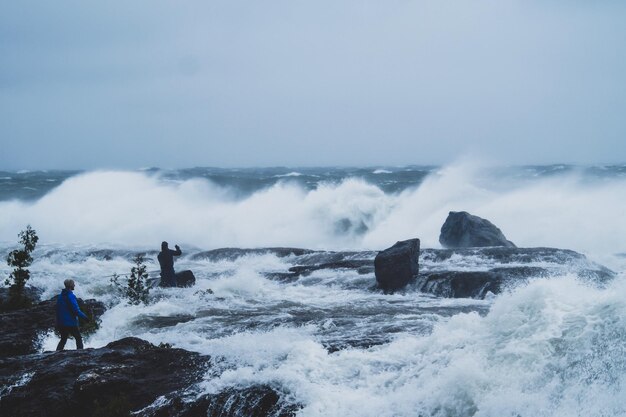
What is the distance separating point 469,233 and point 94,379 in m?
19.9

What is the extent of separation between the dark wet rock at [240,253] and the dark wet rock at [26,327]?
12.5 metres

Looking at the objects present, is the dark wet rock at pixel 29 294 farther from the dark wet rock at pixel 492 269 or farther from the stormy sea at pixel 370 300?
the dark wet rock at pixel 492 269

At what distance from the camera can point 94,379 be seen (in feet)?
25.8

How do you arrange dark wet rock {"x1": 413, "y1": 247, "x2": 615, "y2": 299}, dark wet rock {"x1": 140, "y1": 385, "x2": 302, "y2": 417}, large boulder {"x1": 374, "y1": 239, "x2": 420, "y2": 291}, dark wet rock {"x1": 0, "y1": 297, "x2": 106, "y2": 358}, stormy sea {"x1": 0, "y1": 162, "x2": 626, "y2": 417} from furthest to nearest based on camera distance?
large boulder {"x1": 374, "y1": 239, "x2": 420, "y2": 291} → dark wet rock {"x1": 413, "y1": 247, "x2": 615, "y2": 299} → dark wet rock {"x1": 0, "y1": 297, "x2": 106, "y2": 358} → dark wet rock {"x1": 140, "y1": 385, "x2": 302, "y2": 417} → stormy sea {"x1": 0, "y1": 162, "x2": 626, "y2": 417}

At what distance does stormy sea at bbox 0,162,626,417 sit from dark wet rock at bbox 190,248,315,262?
109mm

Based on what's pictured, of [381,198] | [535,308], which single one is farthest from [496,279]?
[381,198]

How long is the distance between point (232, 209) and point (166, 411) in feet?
118

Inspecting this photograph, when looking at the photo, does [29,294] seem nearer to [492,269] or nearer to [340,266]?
[340,266]

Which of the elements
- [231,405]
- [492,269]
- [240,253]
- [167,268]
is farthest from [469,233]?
[231,405]

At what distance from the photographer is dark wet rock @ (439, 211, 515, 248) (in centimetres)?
2452

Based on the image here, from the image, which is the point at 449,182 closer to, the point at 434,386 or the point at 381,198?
the point at 381,198

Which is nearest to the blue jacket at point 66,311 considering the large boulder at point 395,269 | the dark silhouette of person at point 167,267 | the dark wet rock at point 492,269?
the dark silhouette of person at point 167,267

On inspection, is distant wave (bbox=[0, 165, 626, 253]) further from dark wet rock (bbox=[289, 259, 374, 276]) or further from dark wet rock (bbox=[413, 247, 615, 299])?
dark wet rock (bbox=[289, 259, 374, 276])

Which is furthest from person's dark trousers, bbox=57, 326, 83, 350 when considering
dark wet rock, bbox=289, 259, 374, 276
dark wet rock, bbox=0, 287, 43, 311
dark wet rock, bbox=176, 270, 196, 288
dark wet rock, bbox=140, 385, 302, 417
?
dark wet rock, bbox=289, 259, 374, 276
